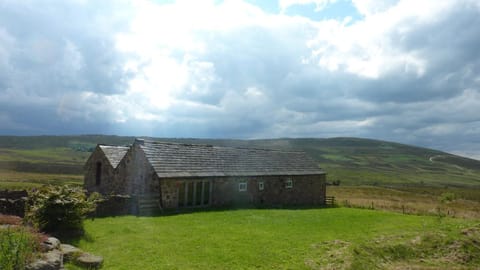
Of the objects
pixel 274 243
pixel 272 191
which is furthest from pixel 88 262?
pixel 272 191

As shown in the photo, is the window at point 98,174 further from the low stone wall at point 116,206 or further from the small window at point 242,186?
the small window at point 242,186

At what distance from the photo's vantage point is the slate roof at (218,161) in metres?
26.2

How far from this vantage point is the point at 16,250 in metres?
7.73

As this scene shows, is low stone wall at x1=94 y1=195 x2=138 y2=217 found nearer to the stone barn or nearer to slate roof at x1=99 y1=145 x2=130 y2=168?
the stone barn

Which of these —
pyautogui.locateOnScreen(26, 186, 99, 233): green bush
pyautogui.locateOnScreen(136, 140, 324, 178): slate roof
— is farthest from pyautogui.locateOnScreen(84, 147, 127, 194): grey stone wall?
pyautogui.locateOnScreen(26, 186, 99, 233): green bush

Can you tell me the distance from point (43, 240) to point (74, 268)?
117 centimetres

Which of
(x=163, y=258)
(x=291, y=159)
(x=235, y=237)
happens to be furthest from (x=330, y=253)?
(x=291, y=159)

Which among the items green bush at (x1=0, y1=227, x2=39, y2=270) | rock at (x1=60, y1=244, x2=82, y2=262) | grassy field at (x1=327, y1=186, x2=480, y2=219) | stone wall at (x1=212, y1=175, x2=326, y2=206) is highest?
green bush at (x1=0, y1=227, x2=39, y2=270)

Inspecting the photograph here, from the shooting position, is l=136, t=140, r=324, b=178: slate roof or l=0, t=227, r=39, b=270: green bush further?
l=136, t=140, r=324, b=178: slate roof

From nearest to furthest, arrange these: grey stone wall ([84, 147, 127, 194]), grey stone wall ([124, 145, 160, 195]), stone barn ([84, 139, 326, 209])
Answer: grey stone wall ([124, 145, 160, 195])
stone barn ([84, 139, 326, 209])
grey stone wall ([84, 147, 127, 194])

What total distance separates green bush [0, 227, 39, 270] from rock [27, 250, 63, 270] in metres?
0.17

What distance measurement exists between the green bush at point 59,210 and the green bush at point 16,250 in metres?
4.68

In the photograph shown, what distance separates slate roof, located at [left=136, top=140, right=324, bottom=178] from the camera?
26.2 metres

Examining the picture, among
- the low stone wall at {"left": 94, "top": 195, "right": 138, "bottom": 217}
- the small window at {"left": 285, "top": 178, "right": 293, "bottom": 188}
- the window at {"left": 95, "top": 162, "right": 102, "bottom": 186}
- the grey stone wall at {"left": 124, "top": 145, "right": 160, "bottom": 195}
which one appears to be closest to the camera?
the low stone wall at {"left": 94, "top": 195, "right": 138, "bottom": 217}
